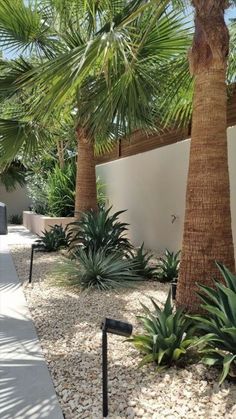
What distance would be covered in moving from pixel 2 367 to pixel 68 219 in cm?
837

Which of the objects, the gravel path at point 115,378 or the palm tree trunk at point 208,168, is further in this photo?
the palm tree trunk at point 208,168

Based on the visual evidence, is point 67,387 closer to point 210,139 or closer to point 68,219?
point 210,139

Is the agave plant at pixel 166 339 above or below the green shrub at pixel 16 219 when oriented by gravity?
below

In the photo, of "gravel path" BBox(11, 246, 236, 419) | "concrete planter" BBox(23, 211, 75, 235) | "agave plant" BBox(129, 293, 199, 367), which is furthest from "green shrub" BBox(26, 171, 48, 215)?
"agave plant" BBox(129, 293, 199, 367)

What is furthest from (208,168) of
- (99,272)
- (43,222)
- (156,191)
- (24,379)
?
(43,222)

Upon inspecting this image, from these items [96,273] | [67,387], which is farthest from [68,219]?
[67,387]

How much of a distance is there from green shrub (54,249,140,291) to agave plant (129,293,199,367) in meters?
2.48

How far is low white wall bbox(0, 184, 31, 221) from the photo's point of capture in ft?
70.3

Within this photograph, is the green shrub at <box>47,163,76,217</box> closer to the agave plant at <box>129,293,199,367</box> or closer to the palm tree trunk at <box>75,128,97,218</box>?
the palm tree trunk at <box>75,128,97,218</box>

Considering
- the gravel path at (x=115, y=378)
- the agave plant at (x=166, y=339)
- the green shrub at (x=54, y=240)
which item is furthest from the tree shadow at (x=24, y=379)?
the green shrub at (x=54, y=240)

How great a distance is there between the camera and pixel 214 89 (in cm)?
406

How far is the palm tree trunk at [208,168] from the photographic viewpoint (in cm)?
399

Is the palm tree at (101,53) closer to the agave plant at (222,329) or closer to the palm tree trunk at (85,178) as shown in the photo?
the palm tree trunk at (85,178)

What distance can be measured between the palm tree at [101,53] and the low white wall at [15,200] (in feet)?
49.2
